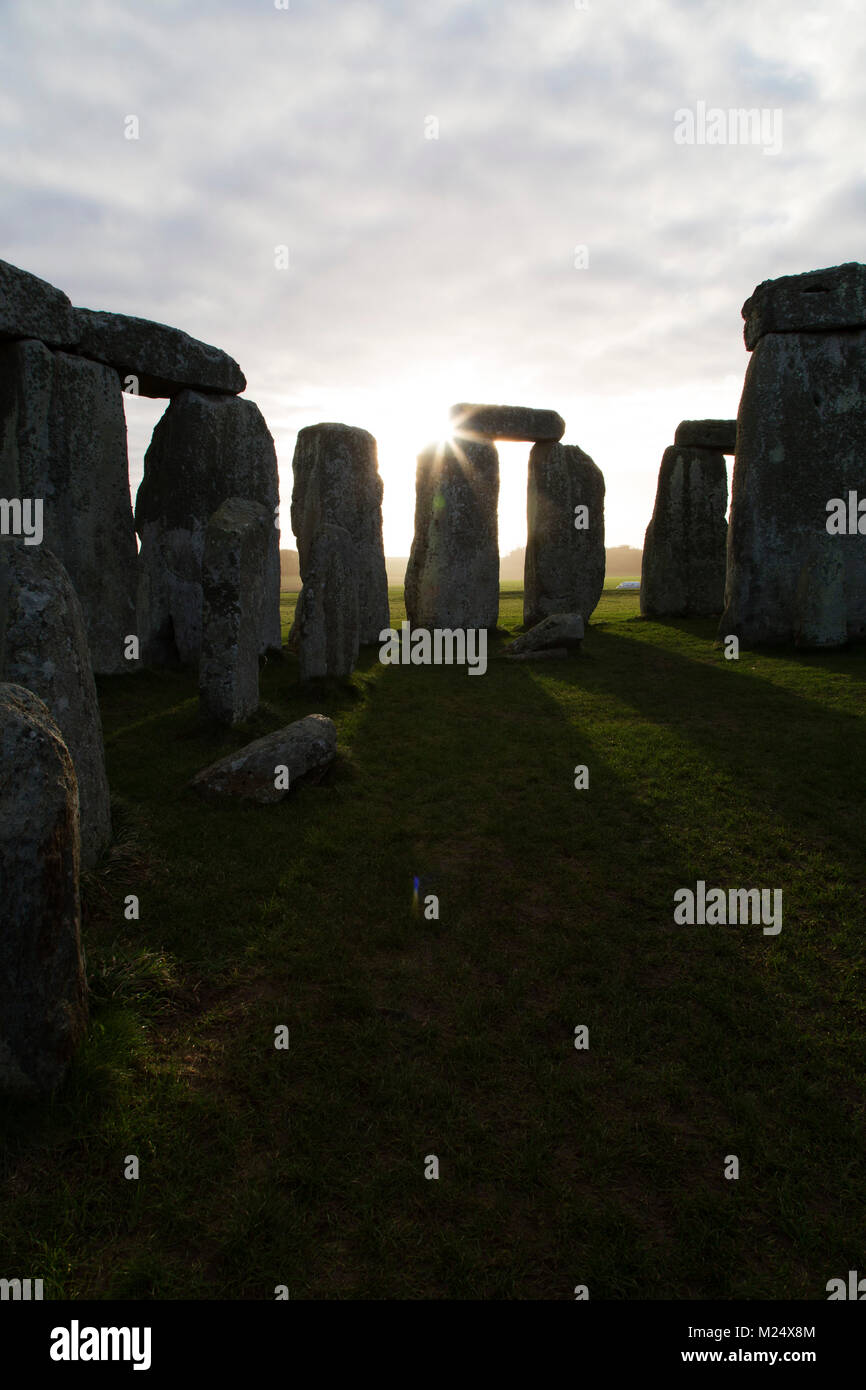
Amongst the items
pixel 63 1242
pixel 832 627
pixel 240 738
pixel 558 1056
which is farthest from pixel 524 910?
pixel 832 627

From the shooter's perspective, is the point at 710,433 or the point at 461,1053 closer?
the point at 461,1053

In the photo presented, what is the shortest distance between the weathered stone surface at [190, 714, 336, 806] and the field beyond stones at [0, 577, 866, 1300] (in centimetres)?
15

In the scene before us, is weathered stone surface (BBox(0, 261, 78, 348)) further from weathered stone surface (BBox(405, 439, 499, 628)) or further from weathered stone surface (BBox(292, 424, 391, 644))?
weathered stone surface (BBox(405, 439, 499, 628))

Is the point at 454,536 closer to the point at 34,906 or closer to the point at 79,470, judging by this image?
the point at 79,470

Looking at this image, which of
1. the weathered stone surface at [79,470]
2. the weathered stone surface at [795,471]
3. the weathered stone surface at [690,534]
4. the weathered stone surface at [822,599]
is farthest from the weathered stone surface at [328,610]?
the weathered stone surface at [690,534]

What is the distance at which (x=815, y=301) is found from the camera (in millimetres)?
→ 11750

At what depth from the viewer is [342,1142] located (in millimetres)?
2525

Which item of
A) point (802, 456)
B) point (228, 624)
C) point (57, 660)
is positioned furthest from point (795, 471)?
point (57, 660)

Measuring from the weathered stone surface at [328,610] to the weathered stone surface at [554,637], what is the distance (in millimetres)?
3215

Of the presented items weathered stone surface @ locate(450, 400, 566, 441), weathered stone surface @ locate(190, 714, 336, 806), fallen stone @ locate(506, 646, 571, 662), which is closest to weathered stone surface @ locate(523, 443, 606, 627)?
weathered stone surface @ locate(450, 400, 566, 441)

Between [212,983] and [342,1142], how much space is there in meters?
1.16

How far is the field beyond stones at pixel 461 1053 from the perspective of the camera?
2148 mm

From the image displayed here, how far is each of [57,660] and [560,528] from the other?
12.2 m

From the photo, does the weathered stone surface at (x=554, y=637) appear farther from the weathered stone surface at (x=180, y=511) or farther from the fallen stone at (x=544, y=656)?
the weathered stone surface at (x=180, y=511)
